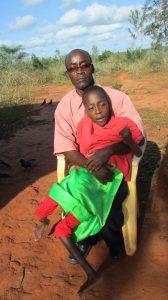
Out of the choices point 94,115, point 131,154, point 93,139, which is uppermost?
point 94,115

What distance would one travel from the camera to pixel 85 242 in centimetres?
297

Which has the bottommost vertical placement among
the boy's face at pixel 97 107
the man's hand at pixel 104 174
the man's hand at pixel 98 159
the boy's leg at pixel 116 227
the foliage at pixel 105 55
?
the foliage at pixel 105 55

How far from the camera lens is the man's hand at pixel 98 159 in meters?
2.42

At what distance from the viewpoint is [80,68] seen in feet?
9.13

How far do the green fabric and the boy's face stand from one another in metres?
0.39

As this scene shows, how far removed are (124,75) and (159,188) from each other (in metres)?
13.5

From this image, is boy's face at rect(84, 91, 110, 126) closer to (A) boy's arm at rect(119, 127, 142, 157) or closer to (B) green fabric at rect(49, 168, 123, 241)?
(A) boy's arm at rect(119, 127, 142, 157)

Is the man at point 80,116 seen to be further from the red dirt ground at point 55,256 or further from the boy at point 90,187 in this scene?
the red dirt ground at point 55,256

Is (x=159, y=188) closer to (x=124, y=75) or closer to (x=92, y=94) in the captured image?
(x=92, y=94)

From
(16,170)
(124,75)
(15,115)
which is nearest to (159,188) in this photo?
(16,170)

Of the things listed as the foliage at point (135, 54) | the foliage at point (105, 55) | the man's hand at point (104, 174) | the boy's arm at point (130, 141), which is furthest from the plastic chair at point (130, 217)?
the foliage at point (105, 55)

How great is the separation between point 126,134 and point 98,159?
25 cm

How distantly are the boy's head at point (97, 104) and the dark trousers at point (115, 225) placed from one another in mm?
520

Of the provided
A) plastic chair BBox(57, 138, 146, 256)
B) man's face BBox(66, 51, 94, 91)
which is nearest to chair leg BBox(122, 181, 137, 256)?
plastic chair BBox(57, 138, 146, 256)
